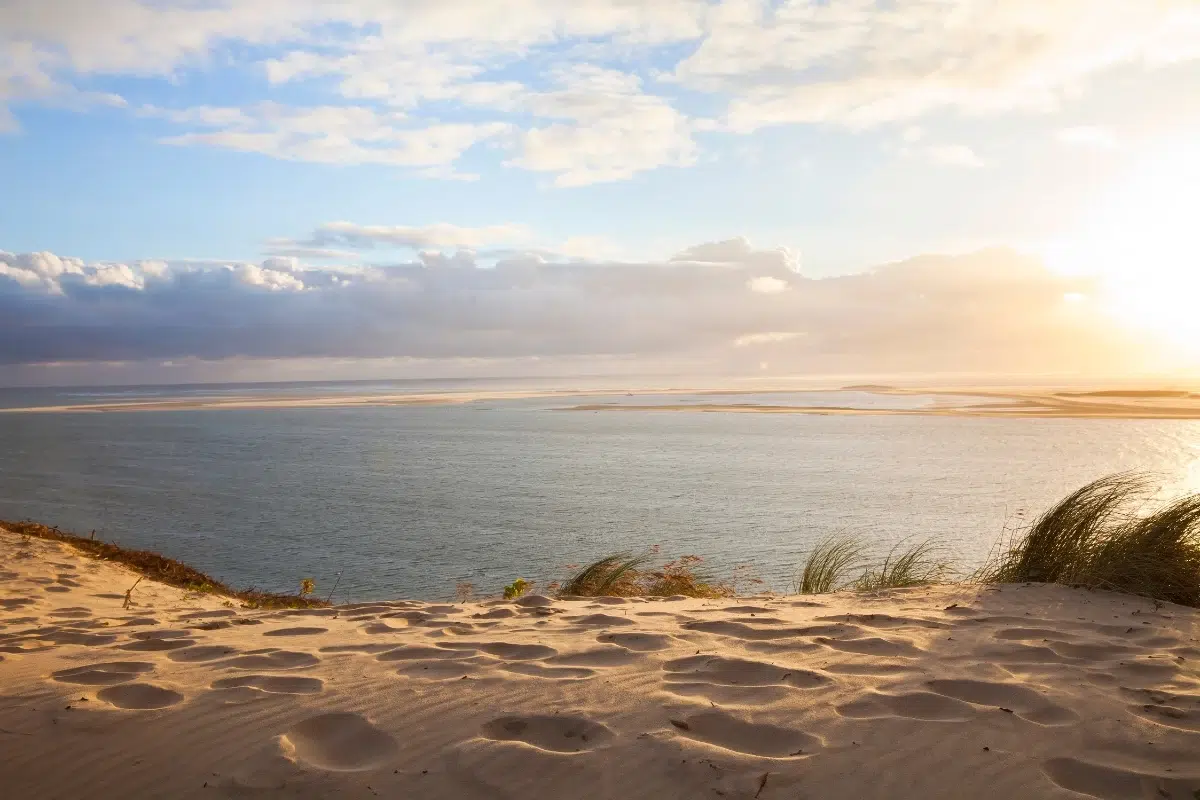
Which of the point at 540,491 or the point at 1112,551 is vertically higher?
the point at 1112,551

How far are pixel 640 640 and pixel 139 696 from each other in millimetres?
2756

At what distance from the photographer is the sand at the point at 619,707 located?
3191mm

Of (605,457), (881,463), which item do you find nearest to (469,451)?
(605,457)

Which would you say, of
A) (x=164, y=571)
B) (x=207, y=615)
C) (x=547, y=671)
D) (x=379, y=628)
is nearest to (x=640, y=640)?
(x=547, y=671)

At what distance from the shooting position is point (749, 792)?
307 centimetres

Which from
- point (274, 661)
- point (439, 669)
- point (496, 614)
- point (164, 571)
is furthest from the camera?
point (164, 571)

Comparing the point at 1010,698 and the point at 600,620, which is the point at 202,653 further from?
the point at 1010,698

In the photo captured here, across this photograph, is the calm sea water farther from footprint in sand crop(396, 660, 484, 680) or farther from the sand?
footprint in sand crop(396, 660, 484, 680)

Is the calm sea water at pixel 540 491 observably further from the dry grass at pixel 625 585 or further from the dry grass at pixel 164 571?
the dry grass at pixel 625 585

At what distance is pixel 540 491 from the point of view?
21141mm

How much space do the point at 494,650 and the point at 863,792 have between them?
8.06 feet

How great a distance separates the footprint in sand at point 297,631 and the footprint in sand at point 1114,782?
4.46 m

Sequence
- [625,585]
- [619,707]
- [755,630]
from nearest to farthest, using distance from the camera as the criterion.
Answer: [619,707] < [755,630] < [625,585]

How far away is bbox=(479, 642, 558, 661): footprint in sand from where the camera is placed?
15.5 feet
